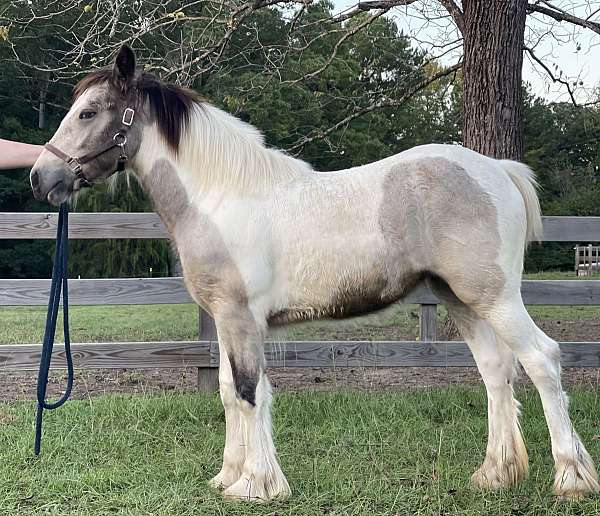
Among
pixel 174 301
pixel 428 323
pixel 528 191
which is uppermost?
pixel 528 191

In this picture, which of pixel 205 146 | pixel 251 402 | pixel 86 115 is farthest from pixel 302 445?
pixel 86 115

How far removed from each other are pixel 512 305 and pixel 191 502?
187 cm

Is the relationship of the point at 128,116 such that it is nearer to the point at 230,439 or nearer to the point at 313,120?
the point at 230,439

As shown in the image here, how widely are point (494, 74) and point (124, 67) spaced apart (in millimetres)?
3421

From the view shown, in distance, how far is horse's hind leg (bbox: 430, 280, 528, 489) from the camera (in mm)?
3338

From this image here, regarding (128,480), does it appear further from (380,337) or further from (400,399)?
(380,337)

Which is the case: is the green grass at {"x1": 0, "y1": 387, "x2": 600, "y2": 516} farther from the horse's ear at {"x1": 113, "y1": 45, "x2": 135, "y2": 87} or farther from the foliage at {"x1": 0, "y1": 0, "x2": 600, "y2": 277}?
the foliage at {"x1": 0, "y1": 0, "x2": 600, "y2": 277}

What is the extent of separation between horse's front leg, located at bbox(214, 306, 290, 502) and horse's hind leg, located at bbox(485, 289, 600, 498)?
120cm

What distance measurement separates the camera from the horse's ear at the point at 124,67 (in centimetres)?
317

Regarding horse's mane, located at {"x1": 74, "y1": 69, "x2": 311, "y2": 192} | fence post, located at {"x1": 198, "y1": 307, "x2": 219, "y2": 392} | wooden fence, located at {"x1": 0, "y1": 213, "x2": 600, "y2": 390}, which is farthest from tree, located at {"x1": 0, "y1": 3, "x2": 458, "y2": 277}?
horse's mane, located at {"x1": 74, "y1": 69, "x2": 311, "y2": 192}

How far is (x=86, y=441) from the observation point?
13.2 ft

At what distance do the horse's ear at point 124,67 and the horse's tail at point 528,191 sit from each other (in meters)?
2.02

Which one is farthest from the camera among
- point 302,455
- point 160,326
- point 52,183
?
point 160,326

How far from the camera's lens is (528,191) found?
3.38 meters
